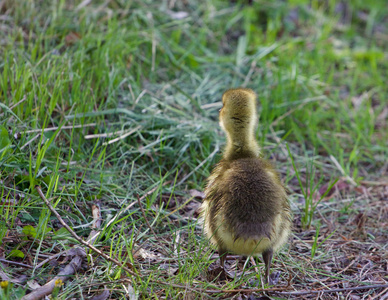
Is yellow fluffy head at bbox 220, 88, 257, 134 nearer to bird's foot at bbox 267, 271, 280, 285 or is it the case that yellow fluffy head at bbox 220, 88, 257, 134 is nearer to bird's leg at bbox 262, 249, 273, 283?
bird's leg at bbox 262, 249, 273, 283

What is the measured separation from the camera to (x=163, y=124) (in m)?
4.41

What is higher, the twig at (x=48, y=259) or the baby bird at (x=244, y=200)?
the baby bird at (x=244, y=200)

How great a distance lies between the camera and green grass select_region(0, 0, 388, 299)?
10.2 feet

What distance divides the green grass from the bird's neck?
446 mm

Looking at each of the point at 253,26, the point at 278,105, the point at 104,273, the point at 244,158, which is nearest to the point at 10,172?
the point at 104,273

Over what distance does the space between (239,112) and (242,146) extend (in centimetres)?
22

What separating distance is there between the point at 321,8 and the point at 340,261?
486 cm

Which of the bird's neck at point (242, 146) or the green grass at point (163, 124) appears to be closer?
the green grass at point (163, 124)

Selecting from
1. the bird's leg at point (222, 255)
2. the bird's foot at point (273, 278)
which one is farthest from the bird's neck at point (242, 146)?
the bird's foot at point (273, 278)

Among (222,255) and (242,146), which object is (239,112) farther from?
(222,255)

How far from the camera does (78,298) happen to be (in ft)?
8.85

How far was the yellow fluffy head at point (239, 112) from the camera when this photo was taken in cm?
Answer: 323

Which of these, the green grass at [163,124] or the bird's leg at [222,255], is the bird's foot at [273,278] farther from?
the bird's leg at [222,255]

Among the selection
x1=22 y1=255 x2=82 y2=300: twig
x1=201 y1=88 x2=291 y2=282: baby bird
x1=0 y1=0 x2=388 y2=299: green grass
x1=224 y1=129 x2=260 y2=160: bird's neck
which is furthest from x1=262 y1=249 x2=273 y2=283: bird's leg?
x1=22 y1=255 x2=82 y2=300: twig
